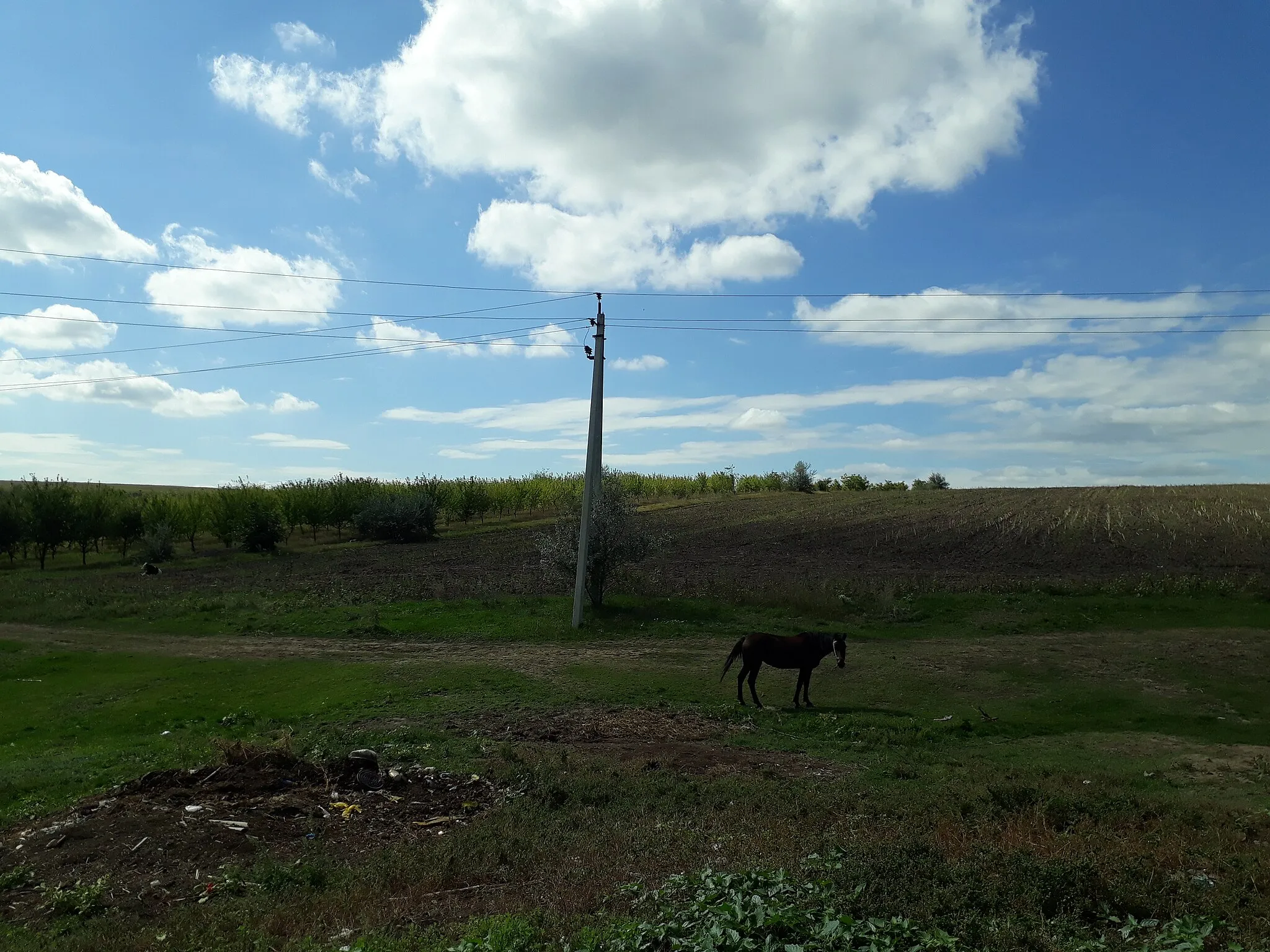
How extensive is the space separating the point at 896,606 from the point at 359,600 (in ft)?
66.4

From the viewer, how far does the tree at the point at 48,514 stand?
5688cm

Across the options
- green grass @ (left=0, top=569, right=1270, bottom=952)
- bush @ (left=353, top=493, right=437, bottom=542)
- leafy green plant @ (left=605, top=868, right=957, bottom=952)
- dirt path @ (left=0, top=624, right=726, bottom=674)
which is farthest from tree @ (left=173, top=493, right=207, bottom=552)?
leafy green plant @ (left=605, top=868, right=957, bottom=952)

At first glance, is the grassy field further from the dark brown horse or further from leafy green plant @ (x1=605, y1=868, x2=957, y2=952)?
the dark brown horse

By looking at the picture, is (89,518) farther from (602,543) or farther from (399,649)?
(602,543)

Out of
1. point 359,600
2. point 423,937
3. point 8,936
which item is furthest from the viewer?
point 359,600

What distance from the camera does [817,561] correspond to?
142 feet

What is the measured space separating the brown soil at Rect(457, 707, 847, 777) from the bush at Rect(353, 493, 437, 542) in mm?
54117

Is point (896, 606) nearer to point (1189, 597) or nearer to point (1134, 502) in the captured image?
point (1189, 597)

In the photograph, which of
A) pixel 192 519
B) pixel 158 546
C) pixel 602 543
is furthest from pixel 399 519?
pixel 602 543

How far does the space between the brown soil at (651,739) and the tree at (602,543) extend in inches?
490

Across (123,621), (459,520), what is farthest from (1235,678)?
(459,520)

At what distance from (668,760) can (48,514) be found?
197 feet

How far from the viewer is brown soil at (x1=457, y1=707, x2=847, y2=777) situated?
Answer: 12.9 m

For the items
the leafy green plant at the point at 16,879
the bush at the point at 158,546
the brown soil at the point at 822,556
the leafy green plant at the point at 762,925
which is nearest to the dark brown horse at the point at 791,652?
the leafy green plant at the point at 762,925
